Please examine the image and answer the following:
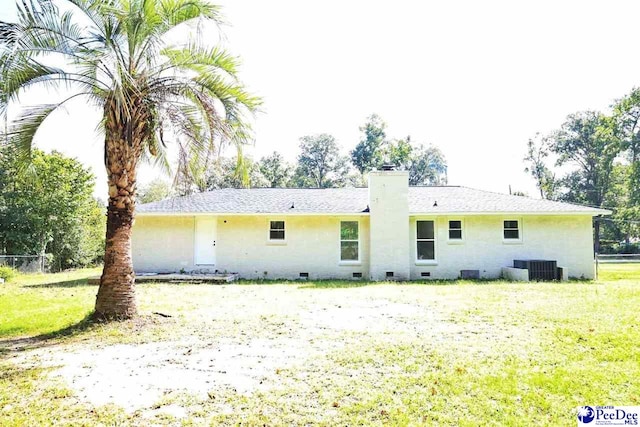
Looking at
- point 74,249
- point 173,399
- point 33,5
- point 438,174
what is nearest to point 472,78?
point 33,5

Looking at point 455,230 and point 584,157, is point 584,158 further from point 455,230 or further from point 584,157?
point 455,230

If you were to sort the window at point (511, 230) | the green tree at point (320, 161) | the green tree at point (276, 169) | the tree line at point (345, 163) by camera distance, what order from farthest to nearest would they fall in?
the green tree at point (320, 161)
the green tree at point (276, 169)
the tree line at point (345, 163)
the window at point (511, 230)

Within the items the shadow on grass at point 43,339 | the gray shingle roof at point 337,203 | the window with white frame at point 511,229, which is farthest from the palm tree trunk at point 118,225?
the window with white frame at point 511,229

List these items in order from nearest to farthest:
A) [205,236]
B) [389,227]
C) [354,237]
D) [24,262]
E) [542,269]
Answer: [542,269], [389,227], [354,237], [205,236], [24,262]

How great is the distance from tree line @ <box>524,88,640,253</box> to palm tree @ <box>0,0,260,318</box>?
42.3m

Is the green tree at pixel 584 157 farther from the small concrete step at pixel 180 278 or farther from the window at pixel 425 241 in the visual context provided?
the small concrete step at pixel 180 278

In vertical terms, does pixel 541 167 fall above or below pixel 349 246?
above

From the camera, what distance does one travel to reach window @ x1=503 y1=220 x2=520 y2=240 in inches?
639

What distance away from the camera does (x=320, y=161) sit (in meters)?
48.1

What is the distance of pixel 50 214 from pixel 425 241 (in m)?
23.1

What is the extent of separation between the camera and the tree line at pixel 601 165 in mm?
39500

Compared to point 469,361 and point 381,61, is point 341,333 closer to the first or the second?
point 469,361

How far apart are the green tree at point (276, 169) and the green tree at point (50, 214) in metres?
19.1

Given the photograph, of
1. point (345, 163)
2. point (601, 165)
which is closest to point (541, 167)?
point (601, 165)
